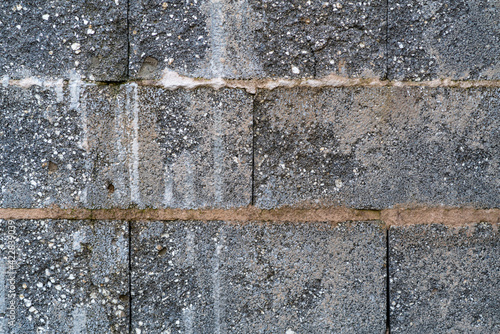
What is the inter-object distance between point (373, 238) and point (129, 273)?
4.08 ft

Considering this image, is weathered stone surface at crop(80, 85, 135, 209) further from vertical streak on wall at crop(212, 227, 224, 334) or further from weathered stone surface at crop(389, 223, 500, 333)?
weathered stone surface at crop(389, 223, 500, 333)

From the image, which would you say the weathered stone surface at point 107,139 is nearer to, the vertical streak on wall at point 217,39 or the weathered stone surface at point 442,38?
the vertical streak on wall at point 217,39

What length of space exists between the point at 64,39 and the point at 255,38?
0.92 m

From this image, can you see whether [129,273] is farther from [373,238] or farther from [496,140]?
[496,140]

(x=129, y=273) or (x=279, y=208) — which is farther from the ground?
(x=279, y=208)

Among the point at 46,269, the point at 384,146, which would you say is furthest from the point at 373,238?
the point at 46,269

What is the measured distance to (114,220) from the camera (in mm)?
1753

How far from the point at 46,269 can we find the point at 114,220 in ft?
1.38

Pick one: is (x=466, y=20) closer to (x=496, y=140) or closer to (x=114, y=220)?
(x=496, y=140)

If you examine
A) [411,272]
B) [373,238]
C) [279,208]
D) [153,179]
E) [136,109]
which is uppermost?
[136,109]

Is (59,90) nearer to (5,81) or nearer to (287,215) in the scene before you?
(5,81)

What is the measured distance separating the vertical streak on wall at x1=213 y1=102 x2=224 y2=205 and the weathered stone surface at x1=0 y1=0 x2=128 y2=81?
1.63ft

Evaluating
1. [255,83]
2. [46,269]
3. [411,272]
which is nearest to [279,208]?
[255,83]

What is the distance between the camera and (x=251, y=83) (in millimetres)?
1727
